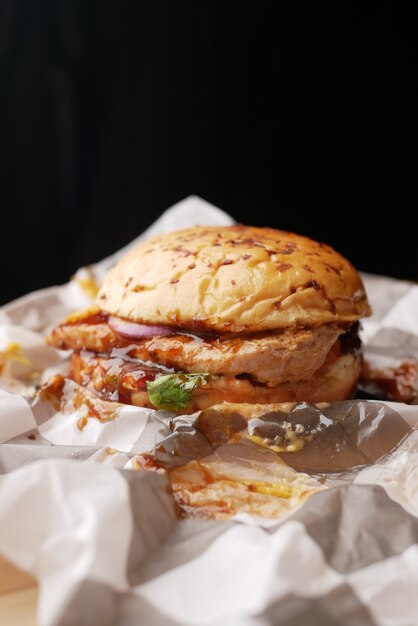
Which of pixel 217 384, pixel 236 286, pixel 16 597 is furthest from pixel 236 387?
pixel 16 597

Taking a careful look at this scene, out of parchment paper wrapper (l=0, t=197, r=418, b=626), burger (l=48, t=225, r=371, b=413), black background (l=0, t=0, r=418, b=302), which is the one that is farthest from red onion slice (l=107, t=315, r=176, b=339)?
black background (l=0, t=0, r=418, b=302)

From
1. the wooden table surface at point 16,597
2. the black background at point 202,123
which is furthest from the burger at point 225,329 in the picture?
the black background at point 202,123

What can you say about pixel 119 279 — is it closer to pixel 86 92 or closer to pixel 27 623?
pixel 27 623

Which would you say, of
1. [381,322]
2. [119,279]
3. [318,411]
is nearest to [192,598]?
[318,411]

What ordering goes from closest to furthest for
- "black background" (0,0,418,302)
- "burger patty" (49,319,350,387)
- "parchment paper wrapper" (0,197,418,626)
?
"parchment paper wrapper" (0,197,418,626) → "burger patty" (49,319,350,387) → "black background" (0,0,418,302)

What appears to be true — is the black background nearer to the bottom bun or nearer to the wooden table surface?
the bottom bun

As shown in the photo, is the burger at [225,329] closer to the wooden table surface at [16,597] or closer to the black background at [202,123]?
the wooden table surface at [16,597]

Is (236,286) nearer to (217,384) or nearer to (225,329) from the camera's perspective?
(225,329)
